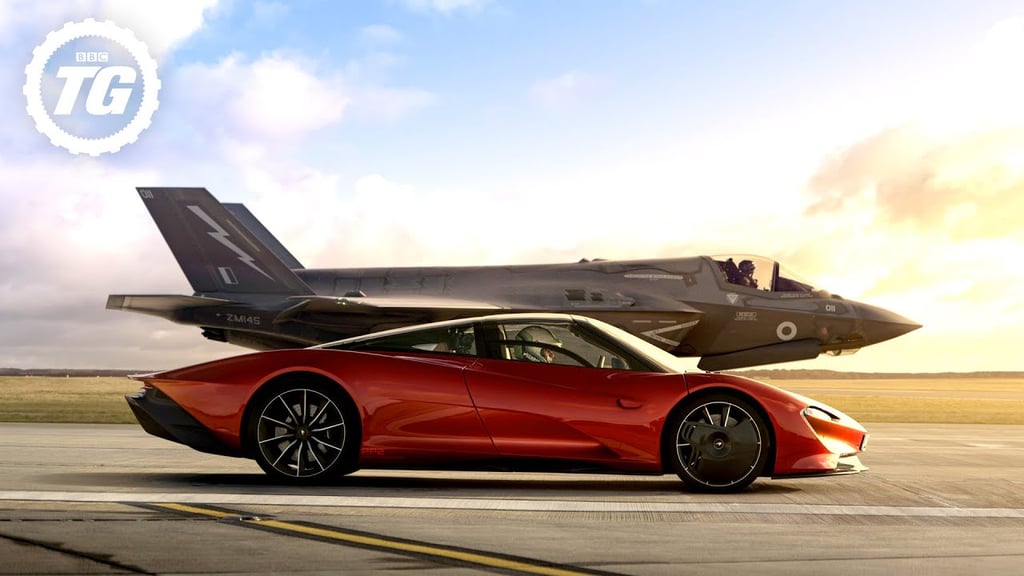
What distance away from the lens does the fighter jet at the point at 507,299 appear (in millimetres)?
24250

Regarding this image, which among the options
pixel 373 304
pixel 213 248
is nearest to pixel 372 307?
pixel 373 304

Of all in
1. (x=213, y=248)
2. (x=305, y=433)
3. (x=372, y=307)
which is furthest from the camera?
(x=213, y=248)

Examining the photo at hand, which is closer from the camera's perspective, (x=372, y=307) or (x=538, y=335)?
(x=538, y=335)

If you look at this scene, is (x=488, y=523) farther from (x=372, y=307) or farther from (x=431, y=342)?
(x=372, y=307)

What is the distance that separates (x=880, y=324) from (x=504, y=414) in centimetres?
1872

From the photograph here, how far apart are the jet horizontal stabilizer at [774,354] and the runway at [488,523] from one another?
14795 mm

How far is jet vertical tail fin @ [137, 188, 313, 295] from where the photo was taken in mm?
27297

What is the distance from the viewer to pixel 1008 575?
4516 millimetres

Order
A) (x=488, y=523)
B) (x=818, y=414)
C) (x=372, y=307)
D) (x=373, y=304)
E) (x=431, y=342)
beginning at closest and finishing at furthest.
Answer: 1. (x=488, y=523)
2. (x=818, y=414)
3. (x=431, y=342)
4. (x=372, y=307)
5. (x=373, y=304)

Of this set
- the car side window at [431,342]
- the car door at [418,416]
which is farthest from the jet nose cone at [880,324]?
the car door at [418,416]

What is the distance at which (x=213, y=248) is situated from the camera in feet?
90.5

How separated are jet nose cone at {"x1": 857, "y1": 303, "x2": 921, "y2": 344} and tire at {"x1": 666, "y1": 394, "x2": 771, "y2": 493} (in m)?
17.7

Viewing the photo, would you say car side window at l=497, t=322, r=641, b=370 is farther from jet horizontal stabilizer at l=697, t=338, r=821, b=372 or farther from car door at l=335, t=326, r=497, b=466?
jet horizontal stabilizer at l=697, t=338, r=821, b=372

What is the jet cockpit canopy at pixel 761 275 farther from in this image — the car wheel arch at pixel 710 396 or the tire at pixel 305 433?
the tire at pixel 305 433
